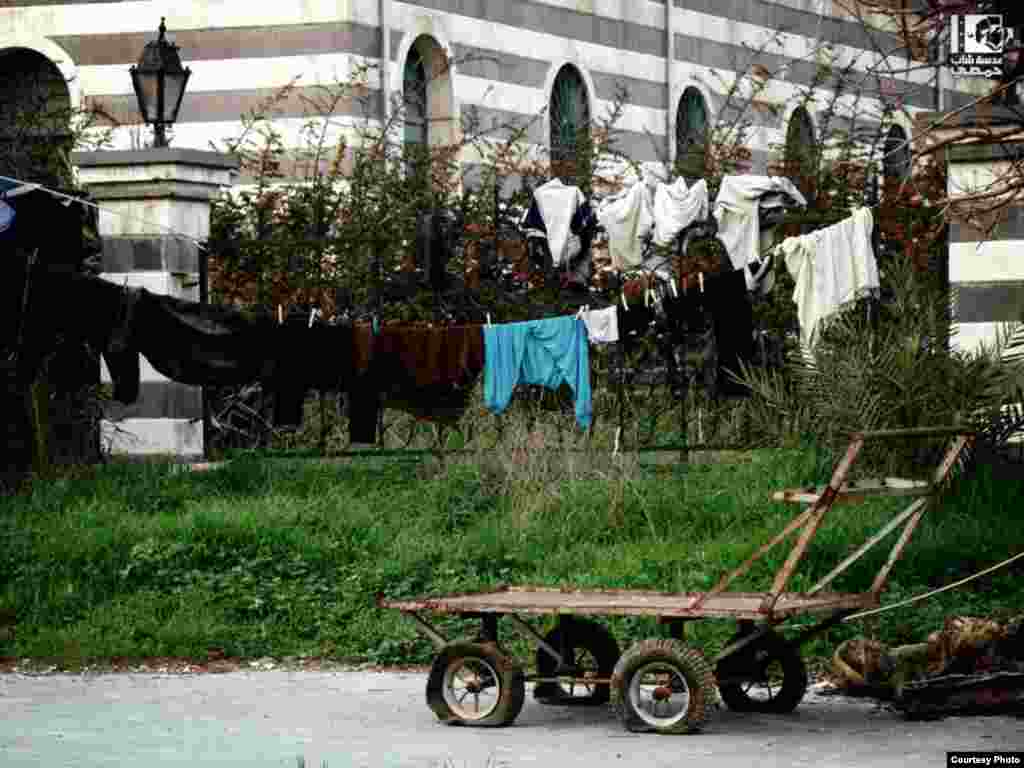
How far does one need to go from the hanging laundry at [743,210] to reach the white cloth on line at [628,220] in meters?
0.64

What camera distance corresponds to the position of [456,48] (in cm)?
2578

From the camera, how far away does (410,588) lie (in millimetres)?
13500

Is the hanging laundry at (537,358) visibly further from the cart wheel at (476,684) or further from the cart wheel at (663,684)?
the cart wheel at (663,684)

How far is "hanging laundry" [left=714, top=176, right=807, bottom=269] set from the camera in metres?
17.0

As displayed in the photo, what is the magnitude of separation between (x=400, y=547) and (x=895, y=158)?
1488 centimetres

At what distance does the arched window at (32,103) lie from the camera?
69.4ft

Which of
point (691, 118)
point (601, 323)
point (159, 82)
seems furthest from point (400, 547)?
point (691, 118)

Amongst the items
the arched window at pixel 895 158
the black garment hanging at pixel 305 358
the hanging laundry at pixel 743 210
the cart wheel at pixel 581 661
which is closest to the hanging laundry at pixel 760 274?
the hanging laundry at pixel 743 210

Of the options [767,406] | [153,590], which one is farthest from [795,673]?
[767,406]

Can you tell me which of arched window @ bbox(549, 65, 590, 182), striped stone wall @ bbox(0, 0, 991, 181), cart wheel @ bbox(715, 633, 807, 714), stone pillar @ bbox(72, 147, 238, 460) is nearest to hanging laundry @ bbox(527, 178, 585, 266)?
stone pillar @ bbox(72, 147, 238, 460)

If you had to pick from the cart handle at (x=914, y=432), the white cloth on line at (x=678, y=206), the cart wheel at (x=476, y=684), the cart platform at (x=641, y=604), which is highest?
the white cloth on line at (x=678, y=206)

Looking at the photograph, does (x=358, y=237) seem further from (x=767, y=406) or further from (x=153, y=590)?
(x=153, y=590)

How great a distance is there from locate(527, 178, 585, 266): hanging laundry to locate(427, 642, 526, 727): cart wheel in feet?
23.2

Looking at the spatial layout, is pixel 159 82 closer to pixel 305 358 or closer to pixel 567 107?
pixel 305 358
